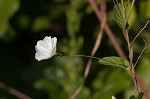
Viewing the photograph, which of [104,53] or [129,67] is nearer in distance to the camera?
[129,67]

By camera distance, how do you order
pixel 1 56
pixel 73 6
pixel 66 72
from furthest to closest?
pixel 1 56 < pixel 66 72 < pixel 73 6

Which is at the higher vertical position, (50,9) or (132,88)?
(50,9)

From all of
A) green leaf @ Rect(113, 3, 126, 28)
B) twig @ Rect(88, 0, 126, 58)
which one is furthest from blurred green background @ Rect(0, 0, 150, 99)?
green leaf @ Rect(113, 3, 126, 28)

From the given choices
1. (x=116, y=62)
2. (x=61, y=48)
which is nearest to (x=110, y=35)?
(x=61, y=48)

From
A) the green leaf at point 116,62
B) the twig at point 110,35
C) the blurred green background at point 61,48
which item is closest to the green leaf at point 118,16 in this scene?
the green leaf at point 116,62

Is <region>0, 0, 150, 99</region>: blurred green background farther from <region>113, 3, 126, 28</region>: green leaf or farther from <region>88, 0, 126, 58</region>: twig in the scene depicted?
<region>113, 3, 126, 28</region>: green leaf

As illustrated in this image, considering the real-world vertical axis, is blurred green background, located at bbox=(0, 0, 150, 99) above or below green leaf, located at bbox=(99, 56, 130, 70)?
above

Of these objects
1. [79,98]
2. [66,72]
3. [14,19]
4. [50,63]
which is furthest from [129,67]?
[14,19]

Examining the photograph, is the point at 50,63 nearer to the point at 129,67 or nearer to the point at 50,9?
the point at 50,9

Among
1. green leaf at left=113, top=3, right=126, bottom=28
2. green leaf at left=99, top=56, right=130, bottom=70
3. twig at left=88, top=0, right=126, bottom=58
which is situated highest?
twig at left=88, top=0, right=126, bottom=58
